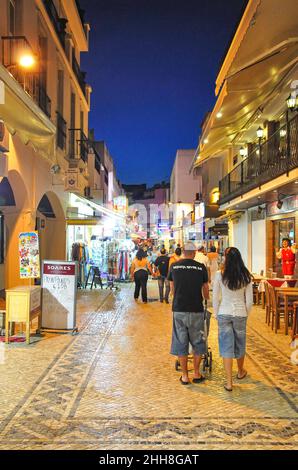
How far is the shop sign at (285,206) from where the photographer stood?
12367 millimetres

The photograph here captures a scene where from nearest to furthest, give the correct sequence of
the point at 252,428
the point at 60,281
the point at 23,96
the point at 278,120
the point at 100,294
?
the point at 252,428 → the point at 23,96 → the point at 60,281 → the point at 278,120 → the point at 100,294

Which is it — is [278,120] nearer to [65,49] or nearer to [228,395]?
[65,49]

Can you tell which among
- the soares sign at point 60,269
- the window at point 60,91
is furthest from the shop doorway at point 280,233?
the window at point 60,91

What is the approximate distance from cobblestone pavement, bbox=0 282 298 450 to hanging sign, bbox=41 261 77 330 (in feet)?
1.22

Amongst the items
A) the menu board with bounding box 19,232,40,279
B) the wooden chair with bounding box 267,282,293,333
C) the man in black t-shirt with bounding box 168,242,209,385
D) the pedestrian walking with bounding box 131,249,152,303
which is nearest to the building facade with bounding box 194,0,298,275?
the wooden chair with bounding box 267,282,293,333

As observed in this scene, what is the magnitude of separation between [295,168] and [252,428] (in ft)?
22.5

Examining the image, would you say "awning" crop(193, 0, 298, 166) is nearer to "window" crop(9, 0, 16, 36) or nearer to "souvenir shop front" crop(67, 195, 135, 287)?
"window" crop(9, 0, 16, 36)

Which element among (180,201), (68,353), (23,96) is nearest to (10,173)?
(23,96)

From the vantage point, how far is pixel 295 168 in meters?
9.73

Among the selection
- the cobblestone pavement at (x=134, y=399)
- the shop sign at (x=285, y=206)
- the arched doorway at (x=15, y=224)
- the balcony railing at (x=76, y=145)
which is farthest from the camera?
the balcony railing at (x=76, y=145)

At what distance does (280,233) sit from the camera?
583 inches

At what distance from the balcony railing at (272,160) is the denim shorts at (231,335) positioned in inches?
207

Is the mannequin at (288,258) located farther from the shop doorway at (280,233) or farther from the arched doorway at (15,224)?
the arched doorway at (15,224)

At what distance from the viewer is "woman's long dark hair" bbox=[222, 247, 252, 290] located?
574 centimetres
